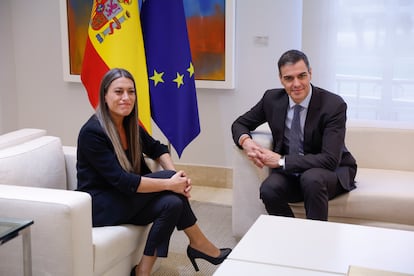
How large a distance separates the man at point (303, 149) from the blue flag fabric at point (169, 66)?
0.65m

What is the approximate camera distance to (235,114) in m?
4.50

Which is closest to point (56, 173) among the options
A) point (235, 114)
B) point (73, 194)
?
point (73, 194)

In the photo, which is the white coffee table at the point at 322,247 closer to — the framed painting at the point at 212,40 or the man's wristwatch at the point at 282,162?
the man's wristwatch at the point at 282,162

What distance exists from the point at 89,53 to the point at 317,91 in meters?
1.49

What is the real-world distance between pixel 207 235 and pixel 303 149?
81 cm

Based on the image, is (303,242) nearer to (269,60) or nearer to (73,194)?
(73,194)

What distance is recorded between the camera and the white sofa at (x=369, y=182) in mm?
3023

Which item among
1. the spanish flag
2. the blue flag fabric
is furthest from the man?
the spanish flag

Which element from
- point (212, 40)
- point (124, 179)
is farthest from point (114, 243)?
point (212, 40)

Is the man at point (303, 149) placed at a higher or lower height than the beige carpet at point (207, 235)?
higher

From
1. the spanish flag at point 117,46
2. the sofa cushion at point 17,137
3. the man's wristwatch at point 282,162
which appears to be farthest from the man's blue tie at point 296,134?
the sofa cushion at point 17,137

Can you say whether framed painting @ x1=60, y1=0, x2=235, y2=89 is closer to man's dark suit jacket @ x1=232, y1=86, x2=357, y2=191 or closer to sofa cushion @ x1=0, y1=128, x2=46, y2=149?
man's dark suit jacket @ x1=232, y1=86, x2=357, y2=191

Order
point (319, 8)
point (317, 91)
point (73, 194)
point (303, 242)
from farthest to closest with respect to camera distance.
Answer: point (319, 8), point (317, 91), point (73, 194), point (303, 242)

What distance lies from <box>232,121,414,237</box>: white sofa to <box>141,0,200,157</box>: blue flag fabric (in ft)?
1.81
